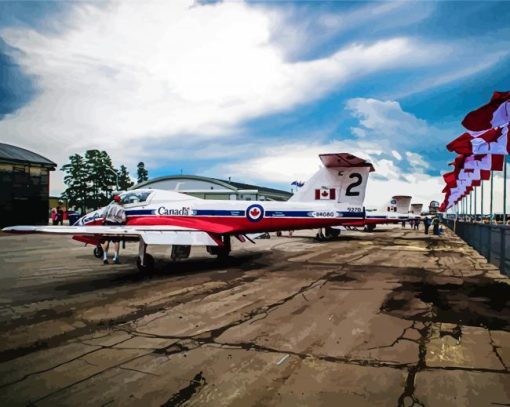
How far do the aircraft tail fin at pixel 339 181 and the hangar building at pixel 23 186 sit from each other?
80.6ft

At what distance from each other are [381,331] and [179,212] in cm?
896

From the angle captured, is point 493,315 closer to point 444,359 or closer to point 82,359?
point 444,359

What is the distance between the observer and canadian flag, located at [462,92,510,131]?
434 inches

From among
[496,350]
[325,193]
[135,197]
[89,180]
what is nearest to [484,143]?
[325,193]

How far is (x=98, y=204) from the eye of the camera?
79000mm

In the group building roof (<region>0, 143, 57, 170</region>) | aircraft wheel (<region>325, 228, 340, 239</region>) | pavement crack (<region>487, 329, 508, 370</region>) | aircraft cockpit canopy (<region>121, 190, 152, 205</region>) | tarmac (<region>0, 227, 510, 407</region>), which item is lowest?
tarmac (<region>0, 227, 510, 407</region>)

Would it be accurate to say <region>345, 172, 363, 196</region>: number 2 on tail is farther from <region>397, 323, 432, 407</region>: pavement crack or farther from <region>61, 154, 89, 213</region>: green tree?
<region>61, 154, 89, 213</region>: green tree

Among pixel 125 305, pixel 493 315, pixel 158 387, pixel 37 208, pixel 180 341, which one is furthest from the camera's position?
pixel 37 208

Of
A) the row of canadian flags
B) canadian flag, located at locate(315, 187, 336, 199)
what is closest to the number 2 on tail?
canadian flag, located at locate(315, 187, 336, 199)

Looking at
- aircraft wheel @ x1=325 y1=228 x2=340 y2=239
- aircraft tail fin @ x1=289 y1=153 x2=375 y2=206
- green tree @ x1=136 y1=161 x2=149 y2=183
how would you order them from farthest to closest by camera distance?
green tree @ x1=136 y1=161 x2=149 y2=183, aircraft wheel @ x1=325 y1=228 x2=340 y2=239, aircraft tail fin @ x1=289 y1=153 x2=375 y2=206

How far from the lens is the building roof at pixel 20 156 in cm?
2837

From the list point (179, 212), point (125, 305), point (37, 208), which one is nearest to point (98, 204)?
point (37, 208)

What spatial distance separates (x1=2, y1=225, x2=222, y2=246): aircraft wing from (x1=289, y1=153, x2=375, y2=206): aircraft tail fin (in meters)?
4.12

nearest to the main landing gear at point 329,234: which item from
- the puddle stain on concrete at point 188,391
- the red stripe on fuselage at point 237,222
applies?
the red stripe on fuselage at point 237,222
